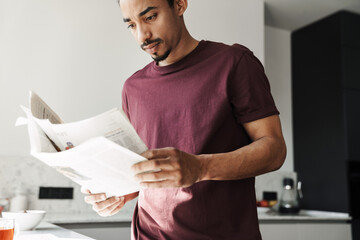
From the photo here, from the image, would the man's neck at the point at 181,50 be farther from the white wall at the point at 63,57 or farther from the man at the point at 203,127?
the white wall at the point at 63,57

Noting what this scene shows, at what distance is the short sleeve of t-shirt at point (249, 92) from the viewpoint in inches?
37.3

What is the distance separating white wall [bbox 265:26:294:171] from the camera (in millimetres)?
3514

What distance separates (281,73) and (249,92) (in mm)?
2771

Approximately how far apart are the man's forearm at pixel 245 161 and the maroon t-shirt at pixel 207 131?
8 centimetres

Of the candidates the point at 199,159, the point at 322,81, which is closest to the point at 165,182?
the point at 199,159

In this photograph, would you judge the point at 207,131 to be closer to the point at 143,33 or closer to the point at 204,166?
the point at 204,166

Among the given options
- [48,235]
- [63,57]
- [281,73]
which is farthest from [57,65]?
[281,73]

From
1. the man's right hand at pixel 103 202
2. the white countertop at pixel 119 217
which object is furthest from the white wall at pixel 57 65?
the man's right hand at pixel 103 202

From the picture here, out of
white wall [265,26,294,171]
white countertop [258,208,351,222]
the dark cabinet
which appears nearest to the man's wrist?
white countertop [258,208,351,222]

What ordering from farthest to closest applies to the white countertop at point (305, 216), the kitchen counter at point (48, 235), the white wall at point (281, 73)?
the white wall at point (281, 73) → the white countertop at point (305, 216) → the kitchen counter at point (48, 235)

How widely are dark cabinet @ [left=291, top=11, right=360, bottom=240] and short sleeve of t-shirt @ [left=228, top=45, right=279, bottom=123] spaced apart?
91.3 inches

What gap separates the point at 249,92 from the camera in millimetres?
960

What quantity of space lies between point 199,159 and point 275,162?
0.72 feet

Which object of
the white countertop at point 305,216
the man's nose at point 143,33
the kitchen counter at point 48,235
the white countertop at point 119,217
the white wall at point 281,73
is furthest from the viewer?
the white wall at point 281,73
